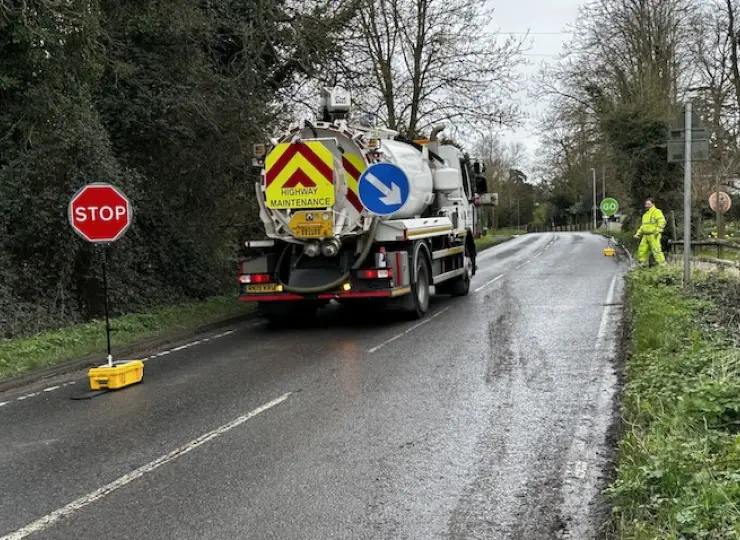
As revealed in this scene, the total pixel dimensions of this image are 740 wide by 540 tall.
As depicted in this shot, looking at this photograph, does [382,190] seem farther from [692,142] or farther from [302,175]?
[692,142]

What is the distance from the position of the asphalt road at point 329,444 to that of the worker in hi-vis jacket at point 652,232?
298 inches

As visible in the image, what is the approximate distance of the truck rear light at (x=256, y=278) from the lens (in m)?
12.6

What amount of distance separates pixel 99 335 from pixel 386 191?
5.10 m

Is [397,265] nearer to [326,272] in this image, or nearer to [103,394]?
[326,272]

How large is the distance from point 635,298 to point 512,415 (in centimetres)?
700

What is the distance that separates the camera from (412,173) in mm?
14031

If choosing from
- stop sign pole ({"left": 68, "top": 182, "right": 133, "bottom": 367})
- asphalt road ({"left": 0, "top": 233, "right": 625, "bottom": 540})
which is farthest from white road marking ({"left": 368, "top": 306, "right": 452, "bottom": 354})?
stop sign pole ({"left": 68, "top": 182, "right": 133, "bottom": 367})

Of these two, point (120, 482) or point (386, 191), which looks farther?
point (386, 191)

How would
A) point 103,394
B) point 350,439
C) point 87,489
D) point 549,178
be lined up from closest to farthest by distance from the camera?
point 87,489 < point 350,439 < point 103,394 < point 549,178

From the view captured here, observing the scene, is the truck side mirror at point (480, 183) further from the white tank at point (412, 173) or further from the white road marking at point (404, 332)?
the white road marking at point (404, 332)

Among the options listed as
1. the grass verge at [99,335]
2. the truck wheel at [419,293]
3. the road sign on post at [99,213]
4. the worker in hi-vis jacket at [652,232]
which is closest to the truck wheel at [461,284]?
the truck wheel at [419,293]

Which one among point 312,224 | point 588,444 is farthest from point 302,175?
point 588,444

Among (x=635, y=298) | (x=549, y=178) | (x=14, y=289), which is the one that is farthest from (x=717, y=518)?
(x=549, y=178)

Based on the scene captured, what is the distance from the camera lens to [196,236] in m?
16.6
